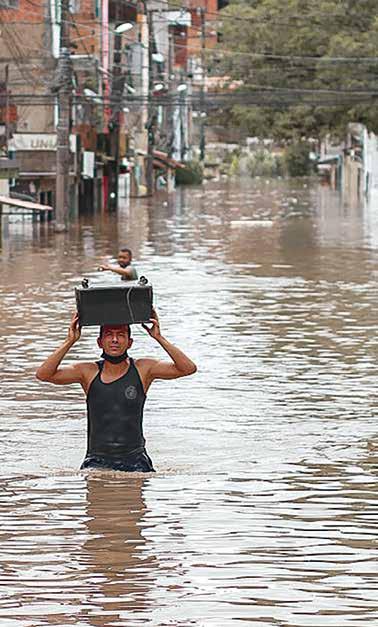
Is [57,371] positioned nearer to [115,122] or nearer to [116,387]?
[116,387]

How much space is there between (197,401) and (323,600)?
29.4ft

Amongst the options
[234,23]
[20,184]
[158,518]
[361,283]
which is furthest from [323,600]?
[234,23]

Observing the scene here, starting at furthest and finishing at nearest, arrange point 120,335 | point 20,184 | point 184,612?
point 20,184
point 120,335
point 184,612

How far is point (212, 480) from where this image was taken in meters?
12.9

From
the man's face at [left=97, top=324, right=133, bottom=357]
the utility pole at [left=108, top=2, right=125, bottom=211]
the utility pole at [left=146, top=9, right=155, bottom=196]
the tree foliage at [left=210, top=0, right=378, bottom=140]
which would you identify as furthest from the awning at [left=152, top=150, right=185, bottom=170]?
the man's face at [left=97, top=324, right=133, bottom=357]

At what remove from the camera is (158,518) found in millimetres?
11242

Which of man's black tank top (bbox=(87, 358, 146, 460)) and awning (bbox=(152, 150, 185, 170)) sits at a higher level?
man's black tank top (bbox=(87, 358, 146, 460))

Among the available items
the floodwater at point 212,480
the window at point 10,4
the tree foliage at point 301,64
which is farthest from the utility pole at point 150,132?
the floodwater at point 212,480

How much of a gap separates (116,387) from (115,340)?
360 millimetres

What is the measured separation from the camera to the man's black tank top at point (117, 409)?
40.5ft

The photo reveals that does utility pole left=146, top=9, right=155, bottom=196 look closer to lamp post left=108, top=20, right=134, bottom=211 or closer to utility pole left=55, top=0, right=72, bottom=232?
lamp post left=108, top=20, right=134, bottom=211

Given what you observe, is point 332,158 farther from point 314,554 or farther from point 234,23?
point 314,554

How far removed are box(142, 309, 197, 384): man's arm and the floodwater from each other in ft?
2.32

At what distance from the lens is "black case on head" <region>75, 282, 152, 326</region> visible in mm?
11914
